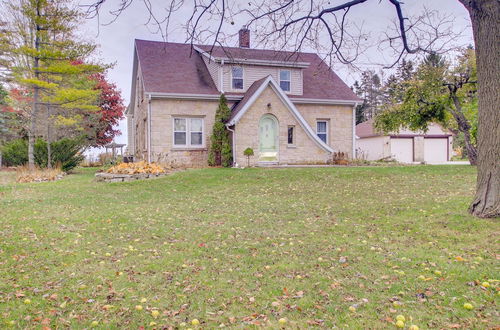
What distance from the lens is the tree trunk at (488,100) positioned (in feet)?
20.3

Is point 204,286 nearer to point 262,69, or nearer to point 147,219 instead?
point 147,219

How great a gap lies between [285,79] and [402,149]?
15208 millimetres

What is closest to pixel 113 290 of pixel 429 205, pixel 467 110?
pixel 429 205

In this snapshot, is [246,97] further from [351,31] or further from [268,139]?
[351,31]

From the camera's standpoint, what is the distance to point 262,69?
19.5m

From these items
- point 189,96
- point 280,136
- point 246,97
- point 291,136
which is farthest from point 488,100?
point 189,96

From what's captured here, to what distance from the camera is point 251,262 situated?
479 centimetres

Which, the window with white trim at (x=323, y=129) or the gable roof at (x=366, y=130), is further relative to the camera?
the gable roof at (x=366, y=130)

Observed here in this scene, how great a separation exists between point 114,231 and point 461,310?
5.29 m

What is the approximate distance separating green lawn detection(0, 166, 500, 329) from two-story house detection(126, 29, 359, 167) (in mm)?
8238

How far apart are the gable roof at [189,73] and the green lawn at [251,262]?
31.9 feet

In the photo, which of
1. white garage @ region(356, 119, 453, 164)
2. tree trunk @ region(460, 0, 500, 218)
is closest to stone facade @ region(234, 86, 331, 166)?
tree trunk @ region(460, 0, 500, 218)

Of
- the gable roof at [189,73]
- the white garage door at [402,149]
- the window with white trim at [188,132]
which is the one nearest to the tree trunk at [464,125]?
the gable roof at [189,73]

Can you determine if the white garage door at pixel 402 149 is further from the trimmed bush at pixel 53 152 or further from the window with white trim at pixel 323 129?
the trimmed bush at pixel 53 152
